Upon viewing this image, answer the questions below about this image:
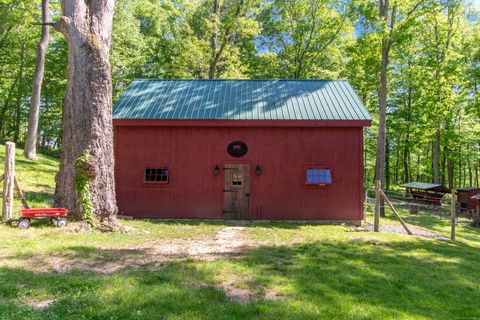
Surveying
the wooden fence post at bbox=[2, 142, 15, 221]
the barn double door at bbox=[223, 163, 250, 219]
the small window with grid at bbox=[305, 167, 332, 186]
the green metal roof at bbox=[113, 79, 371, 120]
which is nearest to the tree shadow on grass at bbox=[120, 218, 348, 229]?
the barn double door at bbox=[223, 163, 250, 219]

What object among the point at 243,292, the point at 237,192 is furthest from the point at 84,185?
the point at 243,292

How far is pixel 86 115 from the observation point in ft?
26.7

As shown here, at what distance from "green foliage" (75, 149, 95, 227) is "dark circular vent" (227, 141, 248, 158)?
456 centimetres

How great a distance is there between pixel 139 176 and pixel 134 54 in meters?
15.5


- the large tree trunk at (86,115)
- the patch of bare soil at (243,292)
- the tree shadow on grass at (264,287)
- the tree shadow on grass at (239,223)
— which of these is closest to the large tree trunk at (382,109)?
the tree shadow on grass at (239,223)

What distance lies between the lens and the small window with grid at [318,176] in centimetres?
1127

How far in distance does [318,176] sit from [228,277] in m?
6.87

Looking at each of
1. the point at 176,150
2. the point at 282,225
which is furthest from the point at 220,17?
the point at 282,225

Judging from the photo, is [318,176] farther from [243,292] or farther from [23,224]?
[23,224]

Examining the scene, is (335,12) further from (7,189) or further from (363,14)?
(7,189)

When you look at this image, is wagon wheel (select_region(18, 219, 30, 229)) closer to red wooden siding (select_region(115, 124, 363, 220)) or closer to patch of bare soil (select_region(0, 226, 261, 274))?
patch of bare soil (select_region(0, 226, 261, 274))

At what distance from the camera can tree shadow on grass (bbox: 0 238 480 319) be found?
3814mm

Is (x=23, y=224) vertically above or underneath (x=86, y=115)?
underneath

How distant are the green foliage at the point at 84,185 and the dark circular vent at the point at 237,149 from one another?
4.56 meters
